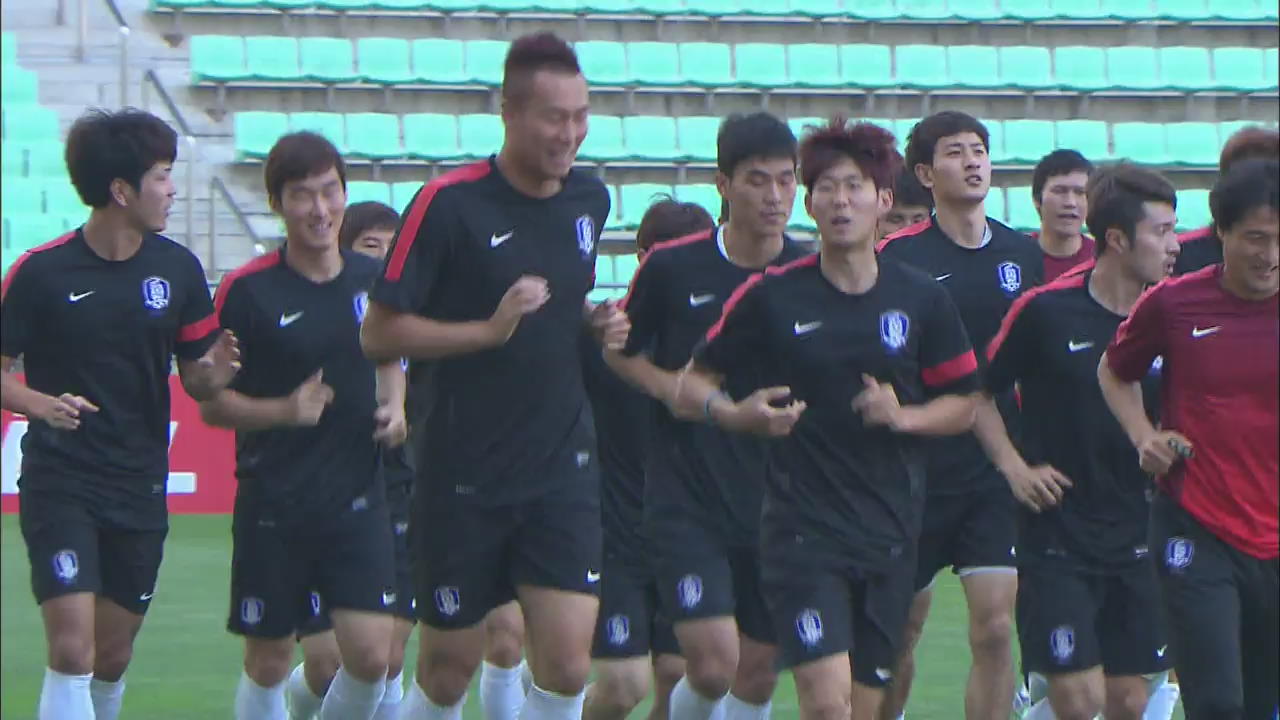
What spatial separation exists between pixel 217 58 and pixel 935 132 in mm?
14234

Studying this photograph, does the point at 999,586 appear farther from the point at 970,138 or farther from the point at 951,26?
the point at 951,26

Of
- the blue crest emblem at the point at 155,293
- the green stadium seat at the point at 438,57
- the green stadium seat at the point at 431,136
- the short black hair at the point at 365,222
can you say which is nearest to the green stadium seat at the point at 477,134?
the green stadium seat at the point at 431,136

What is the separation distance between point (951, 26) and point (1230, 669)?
698 inches

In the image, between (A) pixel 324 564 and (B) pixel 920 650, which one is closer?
(A) pixel 324 564

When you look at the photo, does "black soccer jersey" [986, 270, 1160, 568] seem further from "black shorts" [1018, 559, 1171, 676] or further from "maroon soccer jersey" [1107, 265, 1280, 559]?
"maroon soccer jersey" [1107, 265, 1280, 559]

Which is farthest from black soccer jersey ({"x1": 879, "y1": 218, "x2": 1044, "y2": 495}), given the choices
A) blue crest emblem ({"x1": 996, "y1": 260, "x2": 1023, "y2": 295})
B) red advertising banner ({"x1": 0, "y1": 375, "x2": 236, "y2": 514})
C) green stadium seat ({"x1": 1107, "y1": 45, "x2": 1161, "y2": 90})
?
green stadium seat ({"x1": 1107, "y1": 45, "x2": 1161, "y2": 90})

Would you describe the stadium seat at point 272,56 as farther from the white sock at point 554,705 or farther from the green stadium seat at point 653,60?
the white sock at point 554,705

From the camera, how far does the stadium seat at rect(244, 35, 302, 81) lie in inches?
820

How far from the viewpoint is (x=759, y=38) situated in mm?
22047

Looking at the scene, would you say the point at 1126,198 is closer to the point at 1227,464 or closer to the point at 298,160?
the point at 1227,464

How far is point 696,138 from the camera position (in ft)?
68.2

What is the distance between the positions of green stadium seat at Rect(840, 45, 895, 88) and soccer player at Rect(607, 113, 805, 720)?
1507cm

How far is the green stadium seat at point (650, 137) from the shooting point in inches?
808

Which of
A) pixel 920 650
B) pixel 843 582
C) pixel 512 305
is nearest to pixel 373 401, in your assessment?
pixel 512 305
